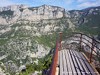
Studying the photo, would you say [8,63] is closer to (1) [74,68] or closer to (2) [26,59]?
(2) [26,59]

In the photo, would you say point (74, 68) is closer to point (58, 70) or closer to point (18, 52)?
point (58, 70)

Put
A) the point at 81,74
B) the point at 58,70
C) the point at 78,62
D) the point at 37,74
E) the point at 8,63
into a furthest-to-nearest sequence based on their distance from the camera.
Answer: the point at 8,63
the point at 37,74
the point at 78,62
the point at 58,70
the point at 81,74

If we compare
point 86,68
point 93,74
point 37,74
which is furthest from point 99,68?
point 37,74

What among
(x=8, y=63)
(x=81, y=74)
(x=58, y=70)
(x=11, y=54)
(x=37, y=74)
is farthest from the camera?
(x=11, y=54)

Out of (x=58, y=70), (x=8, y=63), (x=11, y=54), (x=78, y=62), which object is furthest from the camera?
(x=11, y=54)

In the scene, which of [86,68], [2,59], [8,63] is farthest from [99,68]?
[2,59]

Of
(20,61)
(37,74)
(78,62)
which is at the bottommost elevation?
(20,61)

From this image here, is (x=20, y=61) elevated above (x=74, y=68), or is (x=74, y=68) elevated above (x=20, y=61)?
(x=74, y=68)

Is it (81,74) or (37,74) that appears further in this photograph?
(37,74)

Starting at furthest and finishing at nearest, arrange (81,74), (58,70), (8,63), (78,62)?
(8,63) → (78,62) → (58,70) → (81,74)
